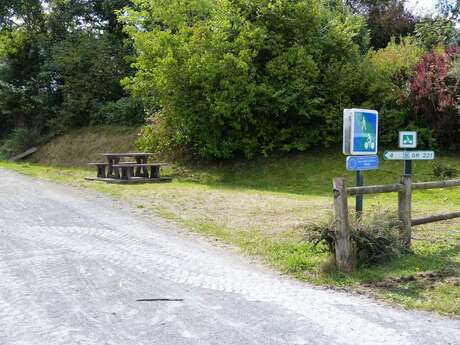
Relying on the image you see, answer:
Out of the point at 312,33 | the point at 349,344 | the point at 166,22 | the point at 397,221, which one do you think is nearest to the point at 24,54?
the point at 166,22

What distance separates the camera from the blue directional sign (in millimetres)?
6348

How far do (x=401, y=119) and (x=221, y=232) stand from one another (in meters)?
9.32

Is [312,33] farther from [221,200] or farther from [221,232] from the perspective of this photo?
[221,232]

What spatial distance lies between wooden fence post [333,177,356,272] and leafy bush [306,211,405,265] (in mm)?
86

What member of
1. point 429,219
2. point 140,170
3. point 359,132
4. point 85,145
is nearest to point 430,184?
point 429,219

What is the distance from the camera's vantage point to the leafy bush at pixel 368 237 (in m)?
6.09

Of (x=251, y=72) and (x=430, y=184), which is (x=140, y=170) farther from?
(x=430, y=184)

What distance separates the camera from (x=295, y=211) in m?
10.0

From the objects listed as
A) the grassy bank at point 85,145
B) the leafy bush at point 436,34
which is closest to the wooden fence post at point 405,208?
the leafy bush at point 436,34

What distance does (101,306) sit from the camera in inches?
186

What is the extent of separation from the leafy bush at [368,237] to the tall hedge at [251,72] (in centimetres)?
966

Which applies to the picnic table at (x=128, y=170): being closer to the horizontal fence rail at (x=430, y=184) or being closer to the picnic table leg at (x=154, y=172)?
the picnic table leg at (x=154, y=172)

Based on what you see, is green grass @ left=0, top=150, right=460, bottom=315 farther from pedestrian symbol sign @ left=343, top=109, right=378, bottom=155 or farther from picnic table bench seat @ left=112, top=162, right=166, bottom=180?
pedestrian symbol sign @ left=343, top=109, right=378, bottom=155

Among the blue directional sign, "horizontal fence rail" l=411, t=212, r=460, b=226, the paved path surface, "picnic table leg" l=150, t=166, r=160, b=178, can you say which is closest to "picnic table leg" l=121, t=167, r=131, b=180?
"picnic table leg" l=150, t=166, r=160, b=178
